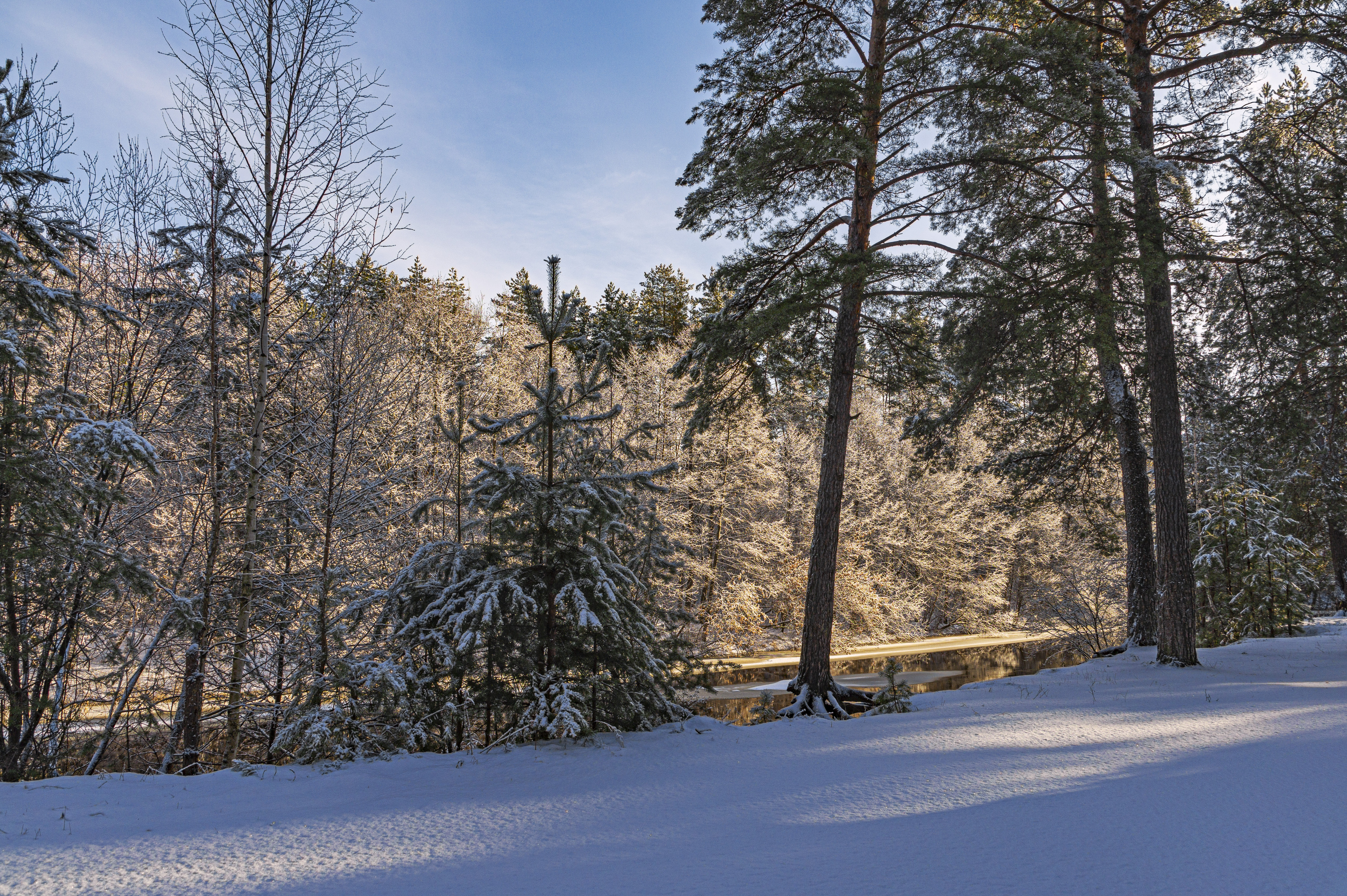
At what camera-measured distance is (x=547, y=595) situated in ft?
19.2

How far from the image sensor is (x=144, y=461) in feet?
16.8

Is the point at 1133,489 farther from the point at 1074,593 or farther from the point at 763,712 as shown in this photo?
the point at 1074,593

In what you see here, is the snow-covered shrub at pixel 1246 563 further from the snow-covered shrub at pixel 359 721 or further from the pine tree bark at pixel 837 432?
the snow-covered shrub at pixel 359 721

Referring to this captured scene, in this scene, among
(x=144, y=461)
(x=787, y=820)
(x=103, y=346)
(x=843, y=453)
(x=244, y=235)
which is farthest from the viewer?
(x=843, y=453)

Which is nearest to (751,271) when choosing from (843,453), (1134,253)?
(843,453)

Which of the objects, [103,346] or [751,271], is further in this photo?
[751,271]

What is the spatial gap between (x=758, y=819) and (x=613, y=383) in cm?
729

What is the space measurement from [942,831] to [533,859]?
6.16ft

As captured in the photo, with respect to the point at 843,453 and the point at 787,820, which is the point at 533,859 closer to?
the point at 787,820

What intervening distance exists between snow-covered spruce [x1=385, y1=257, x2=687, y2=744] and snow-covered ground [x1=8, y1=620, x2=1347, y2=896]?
0.44 m

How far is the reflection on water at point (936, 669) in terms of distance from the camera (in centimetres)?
1257

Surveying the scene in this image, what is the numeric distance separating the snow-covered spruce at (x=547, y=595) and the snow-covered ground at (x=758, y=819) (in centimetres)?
Result: 44

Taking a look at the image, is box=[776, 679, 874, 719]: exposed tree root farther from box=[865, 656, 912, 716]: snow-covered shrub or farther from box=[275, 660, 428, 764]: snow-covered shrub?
box=[275, 660, 428, 764]: snow-covered shrub

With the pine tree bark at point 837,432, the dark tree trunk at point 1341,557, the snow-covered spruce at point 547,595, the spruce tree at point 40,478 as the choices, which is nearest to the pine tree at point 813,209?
the pine tree bark at point 837,432
